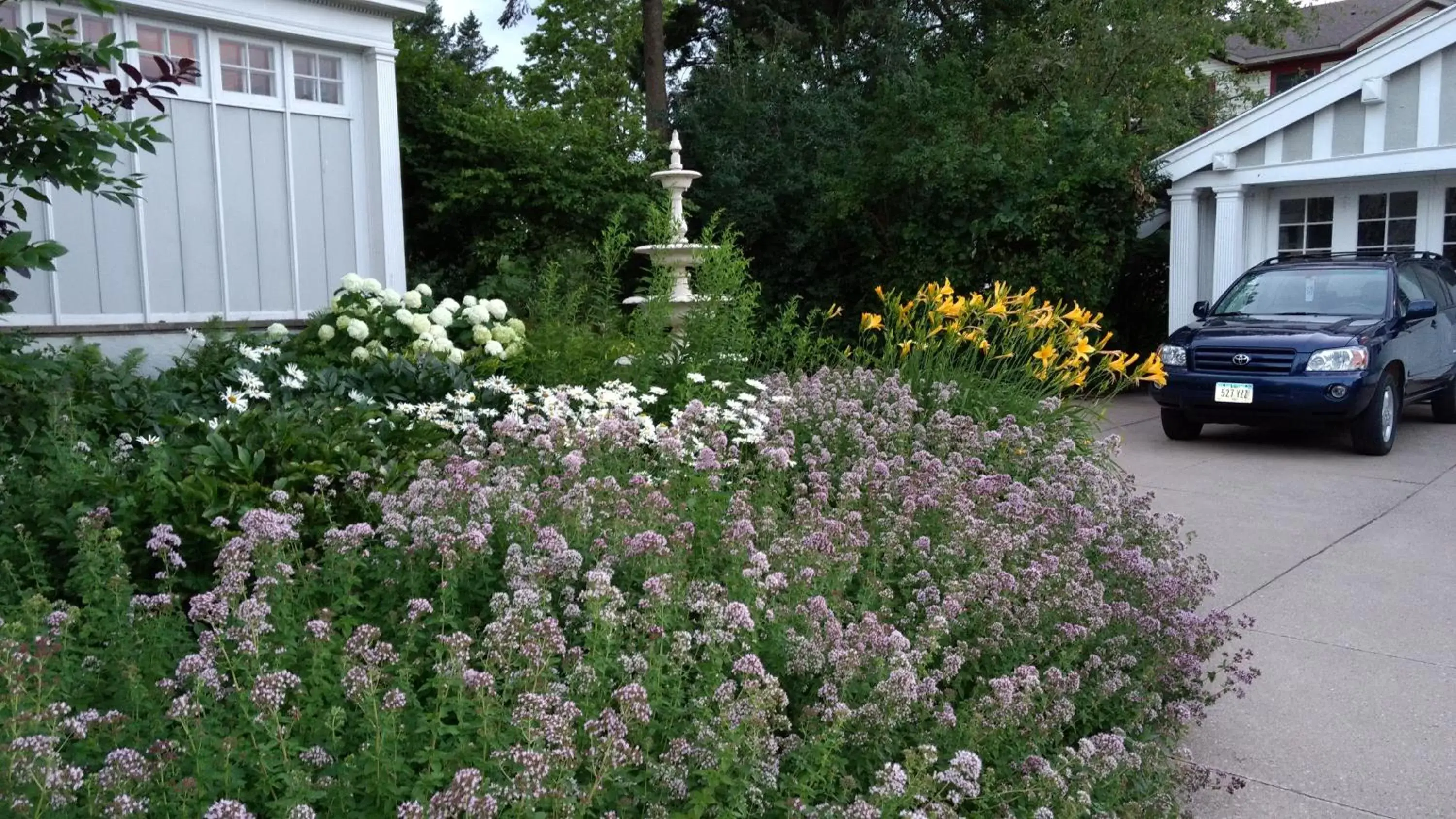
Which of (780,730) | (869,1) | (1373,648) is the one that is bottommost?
(1373,648)

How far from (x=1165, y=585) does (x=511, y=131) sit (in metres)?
10.9

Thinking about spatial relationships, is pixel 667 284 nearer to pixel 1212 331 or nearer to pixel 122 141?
pixel 122 141

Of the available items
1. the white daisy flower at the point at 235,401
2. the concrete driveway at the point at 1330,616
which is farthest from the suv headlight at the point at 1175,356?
the white daisy flower at the point at 235,401

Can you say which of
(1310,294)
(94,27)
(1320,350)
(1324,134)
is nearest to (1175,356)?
(1320,350)

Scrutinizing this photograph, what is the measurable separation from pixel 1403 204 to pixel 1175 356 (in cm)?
555

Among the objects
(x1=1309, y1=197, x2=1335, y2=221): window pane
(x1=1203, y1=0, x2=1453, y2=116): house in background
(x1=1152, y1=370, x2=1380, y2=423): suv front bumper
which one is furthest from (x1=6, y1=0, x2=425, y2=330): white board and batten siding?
(x1=1203, y1=0, x2=1453, y2=116): house in background

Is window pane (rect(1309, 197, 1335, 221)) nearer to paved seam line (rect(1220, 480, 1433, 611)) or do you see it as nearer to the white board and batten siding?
paved seam line (rect(1220, 480, 1433, 611))

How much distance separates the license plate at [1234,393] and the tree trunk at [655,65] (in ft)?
33.7

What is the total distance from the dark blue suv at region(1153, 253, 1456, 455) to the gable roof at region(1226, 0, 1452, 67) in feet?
91.7

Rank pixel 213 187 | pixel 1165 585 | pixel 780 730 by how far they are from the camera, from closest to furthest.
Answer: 1. pixel 780 730
2. pixel 1165 585
3. pixel 213 187

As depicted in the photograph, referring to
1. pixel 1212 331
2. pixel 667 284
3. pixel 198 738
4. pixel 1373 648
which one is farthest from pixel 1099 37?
pixel 198 738

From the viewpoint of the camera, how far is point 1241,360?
984 cm

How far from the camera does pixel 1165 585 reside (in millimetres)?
3936

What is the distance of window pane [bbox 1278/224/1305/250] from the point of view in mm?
14180
